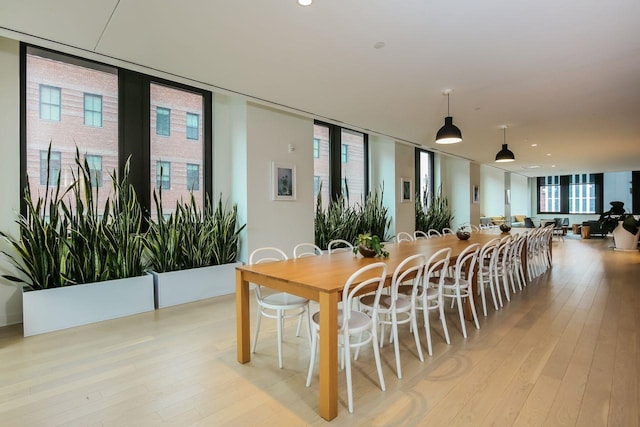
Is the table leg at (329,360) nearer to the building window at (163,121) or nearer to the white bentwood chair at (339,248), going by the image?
the white bentwood chair at (339,248)

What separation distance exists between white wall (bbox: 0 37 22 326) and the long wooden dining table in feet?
8.65

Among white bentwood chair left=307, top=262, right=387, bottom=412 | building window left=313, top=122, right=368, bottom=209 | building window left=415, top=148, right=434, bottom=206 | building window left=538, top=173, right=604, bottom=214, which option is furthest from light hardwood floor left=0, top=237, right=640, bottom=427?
building window left=538, top=173, right=604, bottom=214

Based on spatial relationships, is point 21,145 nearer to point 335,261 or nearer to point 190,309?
point 190,309

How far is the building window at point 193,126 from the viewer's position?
4895 millimetres

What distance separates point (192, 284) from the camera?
430cm

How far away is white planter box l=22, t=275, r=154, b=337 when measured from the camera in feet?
10.5

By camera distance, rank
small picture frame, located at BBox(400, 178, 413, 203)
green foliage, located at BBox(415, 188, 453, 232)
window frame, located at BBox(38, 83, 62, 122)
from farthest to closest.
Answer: green foliage, located at BBox(415, 188, 453, 232) → small picture frame, located at BBox(400, 178, 413, 203) → window frame, located at BBox(38, 83, 62, 122)

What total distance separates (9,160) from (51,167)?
36 centimetres

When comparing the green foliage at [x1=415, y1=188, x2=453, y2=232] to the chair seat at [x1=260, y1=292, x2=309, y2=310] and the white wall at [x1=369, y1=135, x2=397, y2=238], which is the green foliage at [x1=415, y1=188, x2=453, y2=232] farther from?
the chair seat at [x1=260, y1=292, x2=309, y2=310]

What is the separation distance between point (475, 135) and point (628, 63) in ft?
10.8

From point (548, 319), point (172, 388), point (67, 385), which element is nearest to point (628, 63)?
point (548, 319)

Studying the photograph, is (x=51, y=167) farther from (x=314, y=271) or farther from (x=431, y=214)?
(x=431, y=214)

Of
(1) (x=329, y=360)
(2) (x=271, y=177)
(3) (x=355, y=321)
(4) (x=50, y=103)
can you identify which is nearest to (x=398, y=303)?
(3) (x=355, y=321)

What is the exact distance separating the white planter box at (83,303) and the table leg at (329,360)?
2746mm
